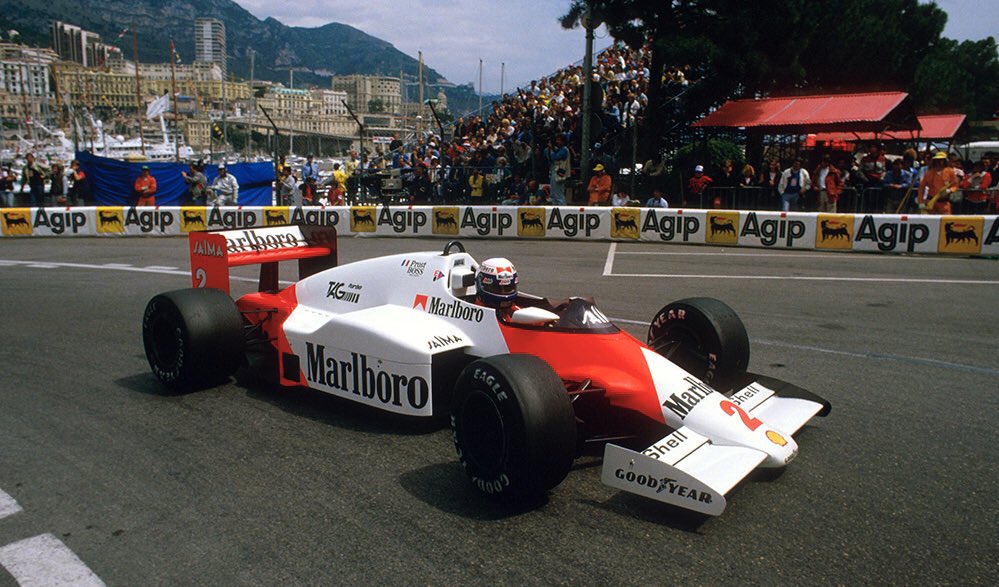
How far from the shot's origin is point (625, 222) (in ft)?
58.3

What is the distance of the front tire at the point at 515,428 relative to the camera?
13.8 ft

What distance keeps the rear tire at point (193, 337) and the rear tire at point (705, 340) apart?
10.8ft

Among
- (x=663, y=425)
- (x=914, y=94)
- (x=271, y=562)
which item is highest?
(x=914, y=94)

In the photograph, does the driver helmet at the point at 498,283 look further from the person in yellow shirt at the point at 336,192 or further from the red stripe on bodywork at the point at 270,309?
the person in yellow shirt at the point at 336,192

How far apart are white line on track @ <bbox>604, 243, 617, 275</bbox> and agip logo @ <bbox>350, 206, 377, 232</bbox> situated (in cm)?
603

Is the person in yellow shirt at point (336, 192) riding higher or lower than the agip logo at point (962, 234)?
higher

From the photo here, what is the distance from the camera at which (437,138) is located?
29.9m

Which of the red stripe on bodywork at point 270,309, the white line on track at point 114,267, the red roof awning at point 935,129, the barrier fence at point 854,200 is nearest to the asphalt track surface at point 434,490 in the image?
the red stripe on bodywork at point 270,309

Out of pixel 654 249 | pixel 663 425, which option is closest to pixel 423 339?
pixel 663 425

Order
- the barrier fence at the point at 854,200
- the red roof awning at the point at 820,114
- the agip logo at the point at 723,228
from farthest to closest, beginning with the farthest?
the red roof awning at the point at 820,114
the agip logo at the point at 723,228
the barrier fence at the point at 854,200

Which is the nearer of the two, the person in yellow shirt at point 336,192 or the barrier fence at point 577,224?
the barrier fence at point 577,224

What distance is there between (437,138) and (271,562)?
27.0 metres

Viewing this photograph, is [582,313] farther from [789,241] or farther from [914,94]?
[914,94]

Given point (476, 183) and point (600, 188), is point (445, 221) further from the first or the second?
point (600, 188)
